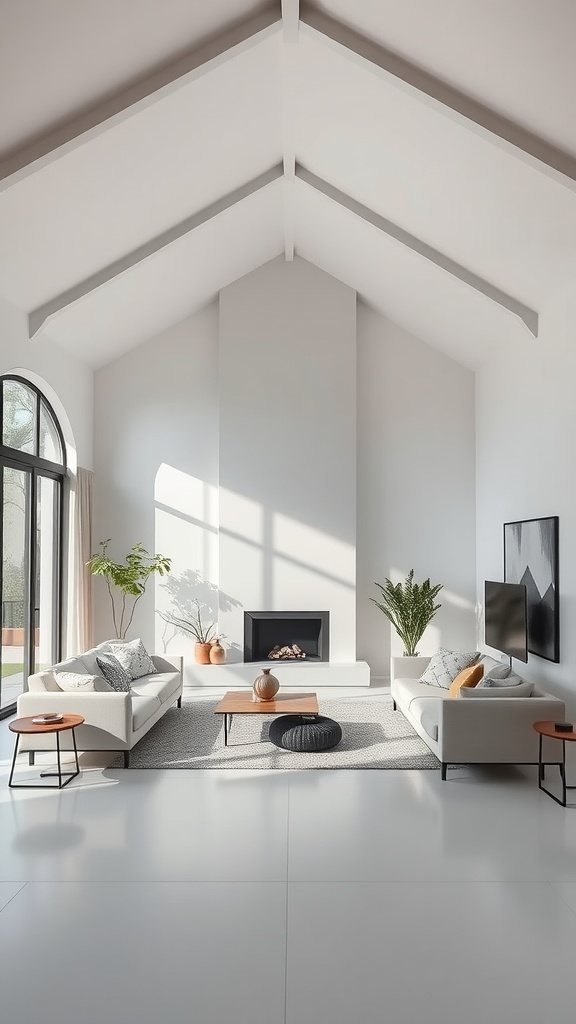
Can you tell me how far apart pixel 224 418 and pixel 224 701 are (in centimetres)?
424

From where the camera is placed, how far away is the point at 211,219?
26.3ft

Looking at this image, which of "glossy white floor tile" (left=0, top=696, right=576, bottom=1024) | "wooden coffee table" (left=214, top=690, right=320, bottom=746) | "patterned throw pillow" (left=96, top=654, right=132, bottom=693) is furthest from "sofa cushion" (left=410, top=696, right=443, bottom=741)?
"patterned throw pillow" (left=96, top=654, right=132, bottom=693)

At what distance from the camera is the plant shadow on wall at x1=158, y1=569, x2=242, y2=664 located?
10062 mm

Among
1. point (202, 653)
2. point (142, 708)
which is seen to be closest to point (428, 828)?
point (142, 708)

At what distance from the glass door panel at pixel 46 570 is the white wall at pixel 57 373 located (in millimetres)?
576

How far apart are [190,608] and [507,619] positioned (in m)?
4.20

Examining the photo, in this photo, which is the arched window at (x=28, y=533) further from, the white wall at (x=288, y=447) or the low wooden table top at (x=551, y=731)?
the low wooden table top at (x=551, y=731)

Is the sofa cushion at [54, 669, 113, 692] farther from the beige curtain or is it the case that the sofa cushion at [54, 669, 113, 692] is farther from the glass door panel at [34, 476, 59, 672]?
the beige curtain

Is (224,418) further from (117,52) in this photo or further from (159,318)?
(117,52)

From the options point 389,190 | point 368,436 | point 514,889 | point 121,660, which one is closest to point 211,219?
point 389,190

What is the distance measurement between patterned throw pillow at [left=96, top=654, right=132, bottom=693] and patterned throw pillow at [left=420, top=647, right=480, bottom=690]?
2.86m

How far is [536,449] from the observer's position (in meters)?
7.70

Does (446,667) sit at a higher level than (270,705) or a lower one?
higher

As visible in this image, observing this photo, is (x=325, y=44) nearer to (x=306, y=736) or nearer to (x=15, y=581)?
(x=306, y=736)
